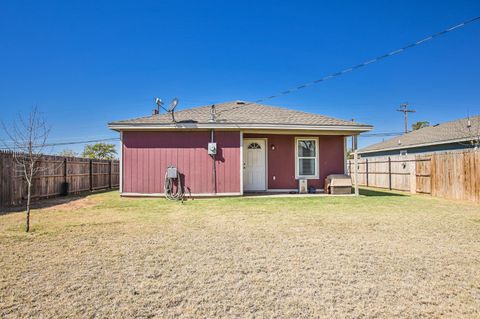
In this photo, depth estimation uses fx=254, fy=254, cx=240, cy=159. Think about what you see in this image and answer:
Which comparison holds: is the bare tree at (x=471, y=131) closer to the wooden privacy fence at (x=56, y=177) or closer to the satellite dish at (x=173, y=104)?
the satellite dish at (x=173, y=104)

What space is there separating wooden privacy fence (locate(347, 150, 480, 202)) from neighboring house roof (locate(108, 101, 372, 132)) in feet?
10.1

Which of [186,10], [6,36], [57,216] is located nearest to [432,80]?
[186,10]

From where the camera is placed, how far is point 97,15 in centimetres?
865

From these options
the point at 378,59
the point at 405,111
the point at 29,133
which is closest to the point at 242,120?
the point at 378,59

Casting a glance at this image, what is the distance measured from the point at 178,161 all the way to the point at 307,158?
5.20 meters

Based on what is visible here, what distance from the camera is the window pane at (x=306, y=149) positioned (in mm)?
10523

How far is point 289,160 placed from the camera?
1048 cm

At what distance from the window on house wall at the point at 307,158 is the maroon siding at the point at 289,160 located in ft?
0.68

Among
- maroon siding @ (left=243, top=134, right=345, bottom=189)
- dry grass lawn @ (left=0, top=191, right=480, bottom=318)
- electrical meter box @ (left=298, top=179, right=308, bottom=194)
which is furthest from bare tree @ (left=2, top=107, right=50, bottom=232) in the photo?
electrical meter box @ (left=298, top=179, right=308, bottom=194)

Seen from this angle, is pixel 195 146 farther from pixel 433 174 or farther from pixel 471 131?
pixel 471 131

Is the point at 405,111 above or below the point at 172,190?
above

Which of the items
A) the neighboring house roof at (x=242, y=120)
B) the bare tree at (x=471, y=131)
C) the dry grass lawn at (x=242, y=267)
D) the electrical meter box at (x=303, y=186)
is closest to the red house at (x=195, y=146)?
the neighboring house roof at (x=242, y=120)

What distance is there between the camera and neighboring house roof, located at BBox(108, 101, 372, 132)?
9.02m

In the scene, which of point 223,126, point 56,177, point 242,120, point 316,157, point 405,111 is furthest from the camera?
point 405,111
